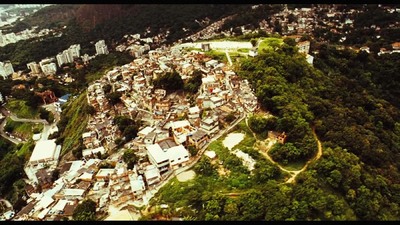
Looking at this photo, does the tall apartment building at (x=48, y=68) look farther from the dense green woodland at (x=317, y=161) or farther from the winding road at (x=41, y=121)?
the dense green woodland at (x=317, y=161)

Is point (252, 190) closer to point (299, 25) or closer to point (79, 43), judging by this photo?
point (299, 25)

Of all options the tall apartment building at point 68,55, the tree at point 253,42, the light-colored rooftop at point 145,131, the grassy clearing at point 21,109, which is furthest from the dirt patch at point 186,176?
the tall apartment building at point 68,55

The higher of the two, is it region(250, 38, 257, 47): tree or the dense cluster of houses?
region(250, 38, 257, 47): tree

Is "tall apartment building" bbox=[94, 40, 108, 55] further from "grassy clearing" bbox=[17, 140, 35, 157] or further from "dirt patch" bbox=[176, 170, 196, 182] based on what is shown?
"dirt patch" bbox=[176, 170, 196, 182]

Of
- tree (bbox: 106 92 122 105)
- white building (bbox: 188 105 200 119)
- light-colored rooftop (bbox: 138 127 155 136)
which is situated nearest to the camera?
light-colored rooftop (bbox: 138 127 155 136)

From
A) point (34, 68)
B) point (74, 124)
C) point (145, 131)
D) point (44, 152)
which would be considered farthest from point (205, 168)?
point (34, 68)

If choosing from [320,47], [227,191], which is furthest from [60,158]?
[320,47]

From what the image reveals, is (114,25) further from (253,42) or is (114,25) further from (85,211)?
(85,211)

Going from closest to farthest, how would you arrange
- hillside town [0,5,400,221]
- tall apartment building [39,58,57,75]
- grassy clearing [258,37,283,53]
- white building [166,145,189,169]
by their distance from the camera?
hillside town [0,5,400,221], white building [166,145,189,169], grassy clearing [258,37,283,53], tall apartment building [39,58,57,75]

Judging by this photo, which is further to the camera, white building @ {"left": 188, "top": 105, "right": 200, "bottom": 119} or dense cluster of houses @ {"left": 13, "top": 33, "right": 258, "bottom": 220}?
white building @ {"left": 188, "top": 105, "right": 200, "bottom": 119}

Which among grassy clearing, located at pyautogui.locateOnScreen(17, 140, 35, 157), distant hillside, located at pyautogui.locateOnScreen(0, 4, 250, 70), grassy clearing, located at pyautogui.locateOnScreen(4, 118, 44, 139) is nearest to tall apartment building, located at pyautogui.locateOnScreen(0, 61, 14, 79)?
distant hillside, located at pyautogui.locateOnScreen(0, 4, 250, 70)
